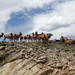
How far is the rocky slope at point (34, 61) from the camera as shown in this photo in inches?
2153

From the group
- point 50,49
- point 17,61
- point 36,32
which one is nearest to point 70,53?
point 50,49

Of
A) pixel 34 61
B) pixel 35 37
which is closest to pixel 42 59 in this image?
pixel 34 61

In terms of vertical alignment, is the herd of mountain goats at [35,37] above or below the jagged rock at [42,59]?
above

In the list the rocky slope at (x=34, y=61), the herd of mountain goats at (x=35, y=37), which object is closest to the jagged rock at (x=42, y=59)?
the rocky slope at (x=34, y=61)

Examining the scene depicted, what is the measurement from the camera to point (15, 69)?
56.5 m

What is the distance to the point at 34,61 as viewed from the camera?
56.5 metres

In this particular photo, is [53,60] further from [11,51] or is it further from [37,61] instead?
[11,51]

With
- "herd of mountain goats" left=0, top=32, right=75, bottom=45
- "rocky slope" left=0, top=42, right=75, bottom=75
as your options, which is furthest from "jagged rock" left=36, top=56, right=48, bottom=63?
"herd of mountain goats" left=0, top=32, right=75, bottom=45

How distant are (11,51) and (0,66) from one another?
3.16 m

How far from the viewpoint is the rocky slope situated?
5469 cm

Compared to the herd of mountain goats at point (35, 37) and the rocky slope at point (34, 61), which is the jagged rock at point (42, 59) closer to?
the rocky slope at point (34, 61)

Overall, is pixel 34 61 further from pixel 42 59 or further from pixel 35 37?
pixel 35 37

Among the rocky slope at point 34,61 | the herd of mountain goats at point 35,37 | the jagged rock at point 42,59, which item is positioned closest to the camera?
the rocky slope at point 34,61

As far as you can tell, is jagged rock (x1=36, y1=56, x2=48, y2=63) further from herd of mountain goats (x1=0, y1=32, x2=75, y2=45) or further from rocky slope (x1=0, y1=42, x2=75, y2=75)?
herd of mountain goats (x1=0, y1=32, x2=75, y2=45)
